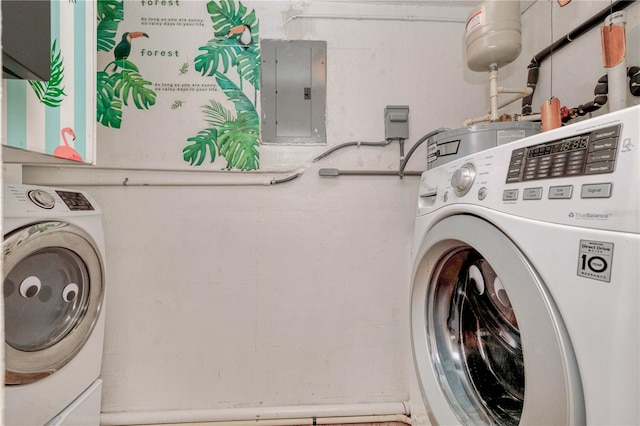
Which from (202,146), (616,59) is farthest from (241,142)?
(616,59)

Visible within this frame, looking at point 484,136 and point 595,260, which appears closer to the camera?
point 595,260

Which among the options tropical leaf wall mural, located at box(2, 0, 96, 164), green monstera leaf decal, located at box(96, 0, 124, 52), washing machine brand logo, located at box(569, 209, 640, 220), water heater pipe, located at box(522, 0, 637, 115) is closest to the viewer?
washing machine brand logo, located at box(569, 209, 640, 220)

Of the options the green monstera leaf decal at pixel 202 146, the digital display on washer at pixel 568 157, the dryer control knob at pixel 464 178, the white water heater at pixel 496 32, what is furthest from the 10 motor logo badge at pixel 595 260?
the green monstera leaf decal at pixel 202 146

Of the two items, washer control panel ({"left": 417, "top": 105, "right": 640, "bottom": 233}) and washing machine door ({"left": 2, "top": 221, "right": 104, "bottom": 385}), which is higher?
washer control panel ({"left": 417, "top": 105, "right": 640, "bottom": 233})

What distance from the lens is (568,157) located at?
20.1 inches

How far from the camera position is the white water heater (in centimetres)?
94

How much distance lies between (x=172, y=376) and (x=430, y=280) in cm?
121

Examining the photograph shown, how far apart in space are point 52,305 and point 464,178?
128 centimetres

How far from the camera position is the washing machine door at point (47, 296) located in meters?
0.81

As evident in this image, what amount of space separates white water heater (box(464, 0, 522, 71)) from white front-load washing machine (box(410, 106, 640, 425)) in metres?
0.46

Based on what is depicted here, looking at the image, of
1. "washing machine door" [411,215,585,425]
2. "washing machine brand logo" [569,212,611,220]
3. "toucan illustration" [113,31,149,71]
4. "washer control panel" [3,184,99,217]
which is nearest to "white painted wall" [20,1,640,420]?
"washer control panel" [3,184,99,217]

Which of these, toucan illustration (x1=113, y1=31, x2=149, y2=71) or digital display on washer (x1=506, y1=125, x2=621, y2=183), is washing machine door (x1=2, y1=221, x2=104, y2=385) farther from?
digital display on washer (x1=506, y1=125, x2=621, y2=183)

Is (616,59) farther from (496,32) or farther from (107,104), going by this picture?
(107,104)

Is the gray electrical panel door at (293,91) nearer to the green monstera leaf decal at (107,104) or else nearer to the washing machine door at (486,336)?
the green monstera leaf decal at (107,104)
